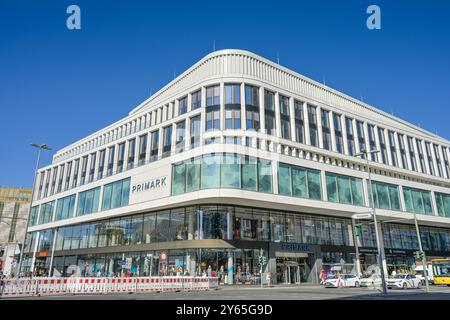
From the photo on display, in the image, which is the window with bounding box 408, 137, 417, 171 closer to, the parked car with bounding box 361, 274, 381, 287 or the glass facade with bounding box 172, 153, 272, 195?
the parked car with bounding box 361, 274, 381, 287

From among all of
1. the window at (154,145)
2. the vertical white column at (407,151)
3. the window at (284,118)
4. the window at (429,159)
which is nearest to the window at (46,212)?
the window at (154,145)

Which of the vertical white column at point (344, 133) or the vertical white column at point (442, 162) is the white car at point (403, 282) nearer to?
the vertical white column at point (344, 133)

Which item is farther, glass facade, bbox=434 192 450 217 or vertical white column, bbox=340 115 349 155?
glass facade, bbox=434 192 450 217

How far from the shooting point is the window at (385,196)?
4447cm

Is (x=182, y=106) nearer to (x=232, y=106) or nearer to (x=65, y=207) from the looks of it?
(x=232, y=106)

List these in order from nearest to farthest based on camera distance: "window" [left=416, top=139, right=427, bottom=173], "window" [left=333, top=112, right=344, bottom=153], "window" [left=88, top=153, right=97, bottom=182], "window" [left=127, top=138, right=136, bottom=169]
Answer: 1. "window" [left=127, top=138, right=136, bottom=169]
2. "window" [left=333, top=112, right=344, bottom=153]
3. "window" [left=88, top=153, right=97, bottom=182]
4. "window" [left=416, top=139, right=427, bottom=173]

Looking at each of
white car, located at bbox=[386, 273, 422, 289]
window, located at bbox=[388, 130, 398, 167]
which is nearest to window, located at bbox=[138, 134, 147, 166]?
white car, located at bbox=[386, 273, 422, 289]

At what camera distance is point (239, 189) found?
32.8 meters

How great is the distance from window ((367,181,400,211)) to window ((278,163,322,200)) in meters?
9.52

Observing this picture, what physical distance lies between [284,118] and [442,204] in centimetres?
2935

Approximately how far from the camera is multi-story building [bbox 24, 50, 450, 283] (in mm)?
→ 34625

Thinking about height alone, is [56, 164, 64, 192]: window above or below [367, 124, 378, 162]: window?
below

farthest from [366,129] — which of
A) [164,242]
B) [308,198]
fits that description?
[164,242]

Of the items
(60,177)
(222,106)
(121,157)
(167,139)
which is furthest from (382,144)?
(60,177)
